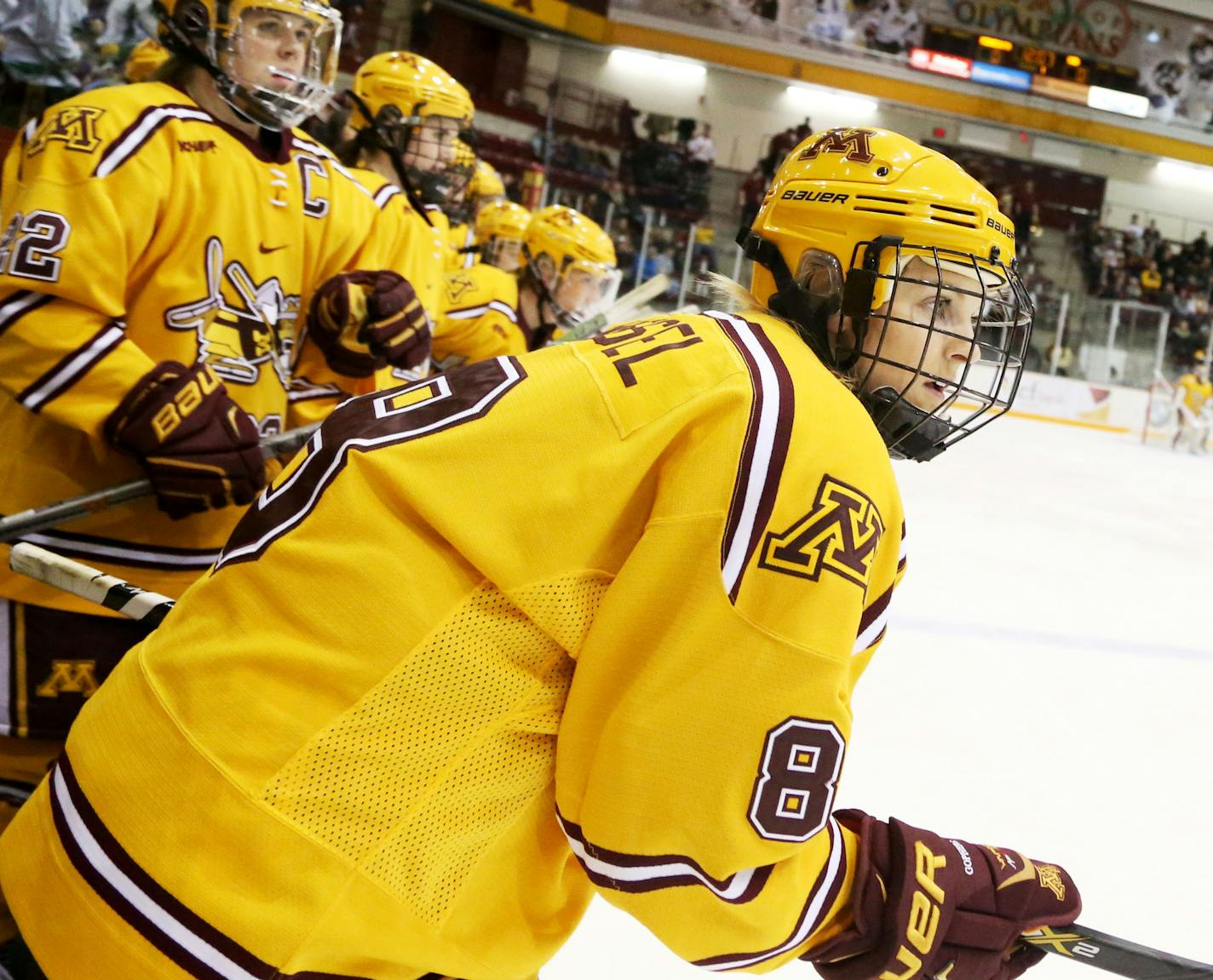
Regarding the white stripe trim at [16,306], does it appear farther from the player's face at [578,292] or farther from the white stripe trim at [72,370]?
the player's face at [578,292]

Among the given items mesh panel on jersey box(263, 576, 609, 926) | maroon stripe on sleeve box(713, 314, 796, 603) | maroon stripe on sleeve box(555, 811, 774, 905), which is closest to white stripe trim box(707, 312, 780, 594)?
maroon stripe on sleeve box(713, 314, 796, 603)

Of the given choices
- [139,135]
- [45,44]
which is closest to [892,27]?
[45,44]

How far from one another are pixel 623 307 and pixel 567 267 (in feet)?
2.57

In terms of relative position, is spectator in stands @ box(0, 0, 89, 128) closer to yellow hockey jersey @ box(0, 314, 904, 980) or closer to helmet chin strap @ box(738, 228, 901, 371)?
helmet chin strap @ box(738, 228, 901, 371)

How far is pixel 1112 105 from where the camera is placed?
65.9ft

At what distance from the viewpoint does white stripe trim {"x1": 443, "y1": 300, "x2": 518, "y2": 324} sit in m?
3.90

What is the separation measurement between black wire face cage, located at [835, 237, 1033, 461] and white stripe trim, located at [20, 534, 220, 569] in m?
0.95

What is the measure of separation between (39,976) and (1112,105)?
73.0ft

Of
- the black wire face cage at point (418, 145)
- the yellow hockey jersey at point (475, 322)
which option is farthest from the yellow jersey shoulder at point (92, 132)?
the yellow hockey jersey at point (475, 322)

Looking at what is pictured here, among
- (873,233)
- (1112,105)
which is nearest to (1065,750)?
(873,233)

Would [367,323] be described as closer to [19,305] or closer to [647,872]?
[19,305]

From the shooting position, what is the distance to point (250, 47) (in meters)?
1.77

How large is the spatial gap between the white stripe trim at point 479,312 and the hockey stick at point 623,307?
252 millimetres

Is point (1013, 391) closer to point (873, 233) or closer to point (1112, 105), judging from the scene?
point (873, 233)
